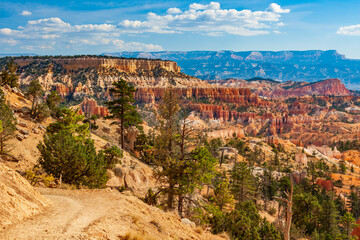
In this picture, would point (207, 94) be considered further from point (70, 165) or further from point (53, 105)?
point (70, 165)

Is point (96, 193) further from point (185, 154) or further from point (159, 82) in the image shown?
point (159, 82)

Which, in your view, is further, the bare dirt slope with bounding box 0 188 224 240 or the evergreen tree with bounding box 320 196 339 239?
the evergreen tree with bounding box 320 196 339 239

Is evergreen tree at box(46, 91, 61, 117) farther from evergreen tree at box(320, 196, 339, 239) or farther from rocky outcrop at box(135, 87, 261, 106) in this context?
rocky outcrop at box(135, 87, 261, 106)

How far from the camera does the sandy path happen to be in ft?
26.9

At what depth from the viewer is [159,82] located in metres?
175

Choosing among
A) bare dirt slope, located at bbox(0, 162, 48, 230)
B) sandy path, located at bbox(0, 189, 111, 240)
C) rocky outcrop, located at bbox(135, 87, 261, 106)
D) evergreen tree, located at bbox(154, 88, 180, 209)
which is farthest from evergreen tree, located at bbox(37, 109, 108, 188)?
rocky outcrop, located at bbox(135, 87, 261, 106)

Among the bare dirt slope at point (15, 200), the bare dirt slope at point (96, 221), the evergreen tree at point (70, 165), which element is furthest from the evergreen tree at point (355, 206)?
the bare dirt slope at point (15, 200)

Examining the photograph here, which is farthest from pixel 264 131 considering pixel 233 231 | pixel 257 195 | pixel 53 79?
pixel 233 231

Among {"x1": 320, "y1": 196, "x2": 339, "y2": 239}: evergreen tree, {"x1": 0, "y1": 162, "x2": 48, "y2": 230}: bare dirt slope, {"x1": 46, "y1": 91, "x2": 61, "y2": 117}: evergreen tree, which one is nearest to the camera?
{"x1": 0, "y1": 162, "x2": 48, "y2": 230}: bare dirt slope

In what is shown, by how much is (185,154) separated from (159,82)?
522ft

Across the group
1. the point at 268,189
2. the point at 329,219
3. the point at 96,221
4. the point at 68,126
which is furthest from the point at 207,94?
the point at 96,221

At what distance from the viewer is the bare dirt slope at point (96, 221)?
28.0 ft

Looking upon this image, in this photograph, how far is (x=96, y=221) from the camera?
9836mm

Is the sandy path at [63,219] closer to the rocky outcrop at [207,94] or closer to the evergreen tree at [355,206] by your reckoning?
the evergreen tree at [355,206]
